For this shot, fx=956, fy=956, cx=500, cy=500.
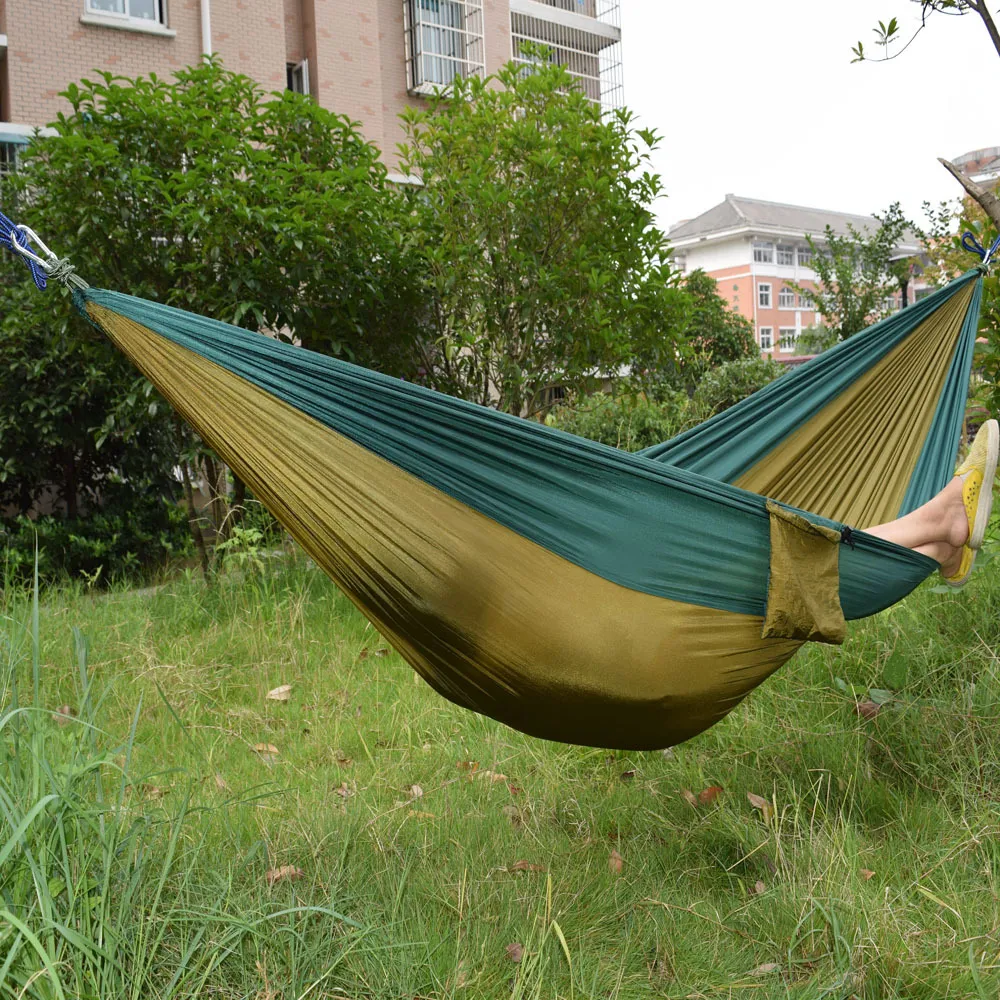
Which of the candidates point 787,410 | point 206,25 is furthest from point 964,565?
point 206,25

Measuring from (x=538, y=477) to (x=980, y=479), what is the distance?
3.30ft

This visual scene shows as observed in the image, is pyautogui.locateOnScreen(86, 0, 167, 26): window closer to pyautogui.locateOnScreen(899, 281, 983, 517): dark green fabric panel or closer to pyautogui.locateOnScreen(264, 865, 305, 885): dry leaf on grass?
pyautogui.locateOnScreen(899, 281, 983, 517): dark green fabric panel

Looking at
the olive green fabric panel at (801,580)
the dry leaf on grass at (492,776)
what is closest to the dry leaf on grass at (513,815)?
the dry leaf on grass at (492,776)

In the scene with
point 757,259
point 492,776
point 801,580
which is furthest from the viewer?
point 757,259

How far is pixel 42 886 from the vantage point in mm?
1270

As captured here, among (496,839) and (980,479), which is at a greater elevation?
(980,479)

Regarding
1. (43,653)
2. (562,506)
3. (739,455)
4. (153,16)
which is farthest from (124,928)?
(153,16)

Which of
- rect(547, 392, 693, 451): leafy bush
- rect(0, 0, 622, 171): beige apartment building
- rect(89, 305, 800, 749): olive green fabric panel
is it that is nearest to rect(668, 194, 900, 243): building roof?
rect(0, 0, 622, 171): beige apartment building

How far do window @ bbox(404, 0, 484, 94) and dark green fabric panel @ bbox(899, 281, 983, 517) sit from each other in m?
9.26

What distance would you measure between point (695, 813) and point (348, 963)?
34.0 inches

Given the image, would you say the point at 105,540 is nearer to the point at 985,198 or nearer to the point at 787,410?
the point at 787,410

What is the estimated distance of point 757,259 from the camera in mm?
31219

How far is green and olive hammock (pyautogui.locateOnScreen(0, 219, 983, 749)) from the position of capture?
145cm

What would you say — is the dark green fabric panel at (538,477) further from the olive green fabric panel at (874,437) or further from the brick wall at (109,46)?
the brick wall at (109,46)
